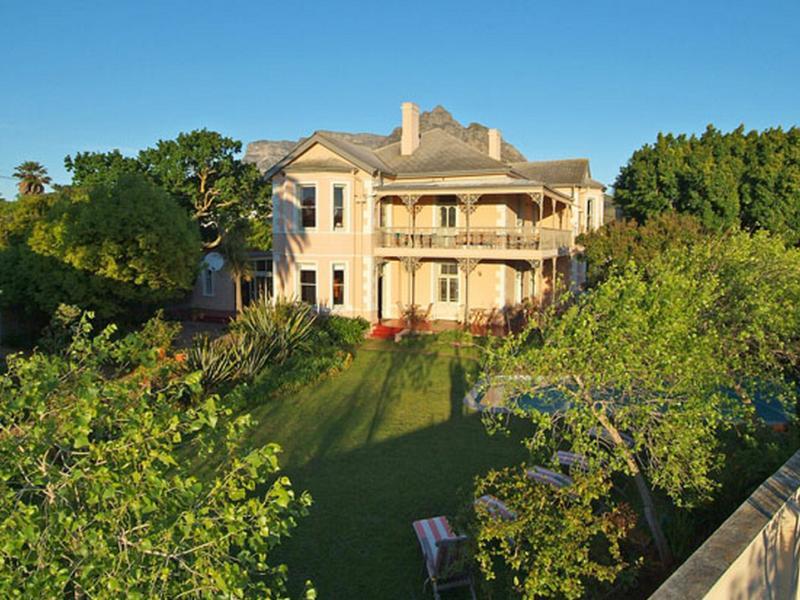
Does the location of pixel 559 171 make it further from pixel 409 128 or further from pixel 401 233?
pixel 401 233

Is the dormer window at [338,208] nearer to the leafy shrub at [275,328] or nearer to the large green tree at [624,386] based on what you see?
the leafy shrub at [275,328]

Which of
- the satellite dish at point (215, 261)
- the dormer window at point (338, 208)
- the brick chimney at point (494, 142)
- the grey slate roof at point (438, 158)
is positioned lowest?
the satellite dish at point (215, 261)

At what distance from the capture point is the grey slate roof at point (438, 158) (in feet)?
87.9

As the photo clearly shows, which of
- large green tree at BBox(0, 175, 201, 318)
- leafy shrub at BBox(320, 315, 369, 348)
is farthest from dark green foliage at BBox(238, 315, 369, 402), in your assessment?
large green tree at BBox(0, 175, 201, 318)

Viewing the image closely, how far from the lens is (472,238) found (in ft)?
85.6

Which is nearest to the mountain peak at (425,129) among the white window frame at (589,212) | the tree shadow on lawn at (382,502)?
the white window frame at (589,212)

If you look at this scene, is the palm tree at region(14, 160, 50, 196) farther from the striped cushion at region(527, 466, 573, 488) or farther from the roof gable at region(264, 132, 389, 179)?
the striped cushion at region(527, 466, 573, 488)

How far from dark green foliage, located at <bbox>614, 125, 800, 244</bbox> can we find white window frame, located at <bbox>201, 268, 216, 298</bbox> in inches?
956

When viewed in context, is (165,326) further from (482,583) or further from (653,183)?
(653,183)

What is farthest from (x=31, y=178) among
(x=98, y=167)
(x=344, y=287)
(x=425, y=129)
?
(x=425, y=129)

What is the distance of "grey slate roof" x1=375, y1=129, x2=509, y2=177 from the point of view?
26.8m

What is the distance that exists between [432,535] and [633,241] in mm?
17654

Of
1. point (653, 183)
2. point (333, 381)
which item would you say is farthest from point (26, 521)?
point (653, 183)

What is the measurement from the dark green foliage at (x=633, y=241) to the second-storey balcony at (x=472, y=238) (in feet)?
6.50
